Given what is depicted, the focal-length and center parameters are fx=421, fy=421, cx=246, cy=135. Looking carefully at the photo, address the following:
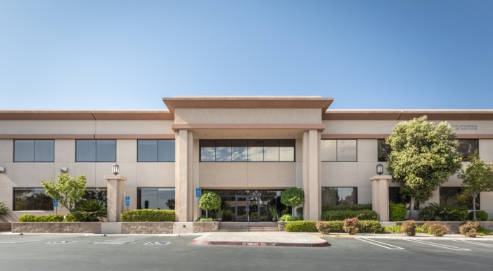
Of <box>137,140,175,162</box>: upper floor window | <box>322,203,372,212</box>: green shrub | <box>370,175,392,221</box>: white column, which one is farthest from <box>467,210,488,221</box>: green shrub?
<box>137,140,175,162</box>: upper floor window

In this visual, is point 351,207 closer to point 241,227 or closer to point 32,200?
point 241,227

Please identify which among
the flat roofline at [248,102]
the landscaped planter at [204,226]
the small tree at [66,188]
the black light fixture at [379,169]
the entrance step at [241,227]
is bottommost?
the entrance step at [241,227]

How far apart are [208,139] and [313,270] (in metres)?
20.8

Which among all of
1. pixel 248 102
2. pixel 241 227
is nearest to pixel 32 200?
pixel 241 227

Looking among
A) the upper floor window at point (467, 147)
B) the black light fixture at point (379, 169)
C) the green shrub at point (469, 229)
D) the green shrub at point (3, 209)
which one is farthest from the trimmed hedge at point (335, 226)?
the green shrub at point (3, 209)

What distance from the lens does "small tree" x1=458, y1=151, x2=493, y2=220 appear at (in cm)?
2833

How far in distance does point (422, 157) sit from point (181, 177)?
16.2 m

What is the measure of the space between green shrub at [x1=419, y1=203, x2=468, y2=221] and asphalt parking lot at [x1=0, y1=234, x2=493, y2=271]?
9267 mm

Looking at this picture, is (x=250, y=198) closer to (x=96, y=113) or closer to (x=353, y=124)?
(x=353, y=124)

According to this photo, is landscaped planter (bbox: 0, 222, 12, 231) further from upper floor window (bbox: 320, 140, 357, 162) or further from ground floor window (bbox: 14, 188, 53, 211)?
upper floor window (bbox: 320, 140, 357, 162)

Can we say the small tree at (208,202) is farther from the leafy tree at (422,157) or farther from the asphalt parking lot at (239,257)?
the leafy tree at (422,157)

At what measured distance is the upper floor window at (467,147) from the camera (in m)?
31.7

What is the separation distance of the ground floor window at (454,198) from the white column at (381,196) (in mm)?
5413

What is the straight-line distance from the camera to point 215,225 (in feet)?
91.9
